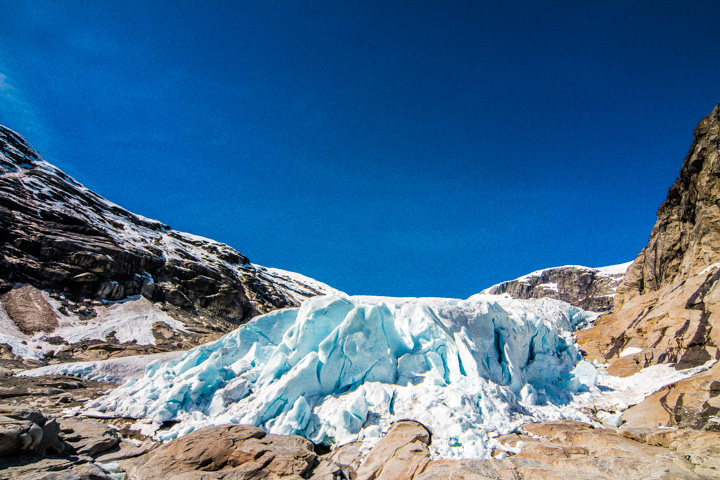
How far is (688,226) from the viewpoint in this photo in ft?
79.3

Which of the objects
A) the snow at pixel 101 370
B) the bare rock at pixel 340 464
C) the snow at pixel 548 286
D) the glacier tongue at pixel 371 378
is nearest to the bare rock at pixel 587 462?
the glacier tongue at pixel 371 378

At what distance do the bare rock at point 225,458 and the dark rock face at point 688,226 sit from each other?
23.4 m

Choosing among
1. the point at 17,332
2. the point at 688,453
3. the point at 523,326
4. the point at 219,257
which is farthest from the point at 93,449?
the point at 219,257

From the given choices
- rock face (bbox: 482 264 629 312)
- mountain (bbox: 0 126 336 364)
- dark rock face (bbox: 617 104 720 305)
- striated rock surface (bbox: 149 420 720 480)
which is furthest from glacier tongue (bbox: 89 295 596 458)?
rock face (bbox: 482 264 629 312)

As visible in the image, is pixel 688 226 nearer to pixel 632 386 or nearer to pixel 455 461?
pixel 632 386

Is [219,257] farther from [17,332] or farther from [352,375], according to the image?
[352,375]

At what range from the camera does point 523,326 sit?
17062 mm

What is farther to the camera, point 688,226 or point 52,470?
point 688,226

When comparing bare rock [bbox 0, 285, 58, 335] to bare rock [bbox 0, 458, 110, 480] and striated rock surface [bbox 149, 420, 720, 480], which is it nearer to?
bare rock [bbox 0, 458, 110, 480]

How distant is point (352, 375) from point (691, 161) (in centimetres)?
2797

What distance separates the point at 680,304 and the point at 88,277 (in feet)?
204

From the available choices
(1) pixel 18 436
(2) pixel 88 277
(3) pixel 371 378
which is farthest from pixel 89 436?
(2) pixel 88 277

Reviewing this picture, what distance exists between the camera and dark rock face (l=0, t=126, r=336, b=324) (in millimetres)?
46875

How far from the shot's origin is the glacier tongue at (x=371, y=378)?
38.1ft
